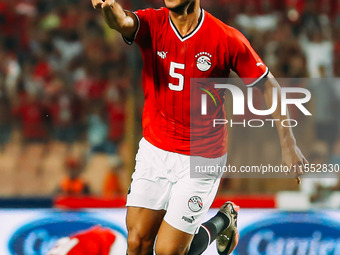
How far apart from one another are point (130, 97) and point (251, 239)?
1.68 meters

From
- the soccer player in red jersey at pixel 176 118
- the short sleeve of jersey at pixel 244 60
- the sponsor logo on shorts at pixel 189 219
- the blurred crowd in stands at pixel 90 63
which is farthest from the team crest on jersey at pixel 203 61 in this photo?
the blurred crowd in stands at pixel 90 63

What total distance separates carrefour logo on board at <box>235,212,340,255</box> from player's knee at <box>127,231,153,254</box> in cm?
113

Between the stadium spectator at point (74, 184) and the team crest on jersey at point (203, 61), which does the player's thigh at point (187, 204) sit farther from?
the stadium spectator at point (74, 184)

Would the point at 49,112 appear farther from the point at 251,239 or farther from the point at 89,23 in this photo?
the point at 251,239

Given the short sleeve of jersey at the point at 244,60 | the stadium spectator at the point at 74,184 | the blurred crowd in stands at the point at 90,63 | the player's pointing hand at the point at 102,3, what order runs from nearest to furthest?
1. the player's pointing hand at the point at 102,3
2. the short sleeve of jersey at the point at 244,60
3. the stadium spectator at the point at 74,184
4. the blurred crowd in stands at the point at 90,63

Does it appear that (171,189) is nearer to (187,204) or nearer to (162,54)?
(187,204)

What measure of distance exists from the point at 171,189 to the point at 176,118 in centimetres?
40

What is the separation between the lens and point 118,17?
292 cm

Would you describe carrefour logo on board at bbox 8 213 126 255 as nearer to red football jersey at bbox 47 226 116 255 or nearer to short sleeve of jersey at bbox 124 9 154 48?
red football jersey at bbox 47 226 116 255

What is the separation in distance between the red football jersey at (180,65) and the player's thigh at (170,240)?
43 cm

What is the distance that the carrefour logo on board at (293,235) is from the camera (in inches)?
168

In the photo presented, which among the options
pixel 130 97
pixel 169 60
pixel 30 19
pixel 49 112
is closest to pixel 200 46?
pixel 169 60

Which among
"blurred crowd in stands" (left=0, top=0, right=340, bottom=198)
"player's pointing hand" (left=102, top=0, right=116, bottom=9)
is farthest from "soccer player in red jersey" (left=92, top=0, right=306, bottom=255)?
"blurred crowd in stands" (left=0, top=0, right=340, bottom=198)

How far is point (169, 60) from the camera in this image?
3.28 meters
